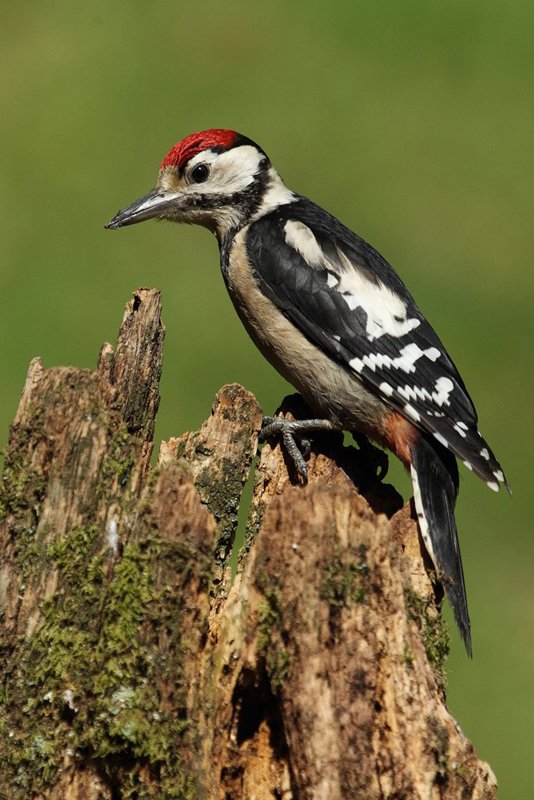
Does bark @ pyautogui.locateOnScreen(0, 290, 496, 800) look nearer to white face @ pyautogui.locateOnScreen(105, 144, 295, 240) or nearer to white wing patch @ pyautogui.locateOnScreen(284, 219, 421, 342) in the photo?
white wing patch @ pyautogui.locateOnScreen(284, 219, 421, 342)

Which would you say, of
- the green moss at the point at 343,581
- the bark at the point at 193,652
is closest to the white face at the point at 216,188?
the bark at the point at 193,652

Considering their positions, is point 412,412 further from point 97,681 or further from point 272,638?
point 97,681

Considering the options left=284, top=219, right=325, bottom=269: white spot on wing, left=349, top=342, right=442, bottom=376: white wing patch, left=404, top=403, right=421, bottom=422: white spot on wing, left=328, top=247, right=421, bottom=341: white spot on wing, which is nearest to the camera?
left=404, top=403, right=421, bottom=422: white spot on wing

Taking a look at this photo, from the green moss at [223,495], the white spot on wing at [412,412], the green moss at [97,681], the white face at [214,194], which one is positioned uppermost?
the white face at [214,194]

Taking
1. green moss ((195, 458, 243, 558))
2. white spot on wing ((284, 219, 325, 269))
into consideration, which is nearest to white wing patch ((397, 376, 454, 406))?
white spot on wing ((284, 219, 325, 269))

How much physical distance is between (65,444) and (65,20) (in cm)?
1010

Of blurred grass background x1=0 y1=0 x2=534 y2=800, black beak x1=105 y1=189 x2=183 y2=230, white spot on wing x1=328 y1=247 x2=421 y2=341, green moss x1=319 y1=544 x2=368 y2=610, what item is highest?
blurred grass background x1=0 y1=0 x2=534 y2=800

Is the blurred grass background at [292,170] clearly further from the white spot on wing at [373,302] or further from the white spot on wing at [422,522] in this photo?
the white spot on wing at [422,522]

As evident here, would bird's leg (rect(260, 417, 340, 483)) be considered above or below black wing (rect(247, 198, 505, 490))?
below

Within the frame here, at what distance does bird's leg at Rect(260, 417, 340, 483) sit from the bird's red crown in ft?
4.78

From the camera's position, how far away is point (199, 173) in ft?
20.5

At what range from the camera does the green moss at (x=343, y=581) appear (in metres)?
3.73

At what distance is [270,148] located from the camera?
39.8 ft

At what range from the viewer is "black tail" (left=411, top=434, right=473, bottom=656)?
188 inches
